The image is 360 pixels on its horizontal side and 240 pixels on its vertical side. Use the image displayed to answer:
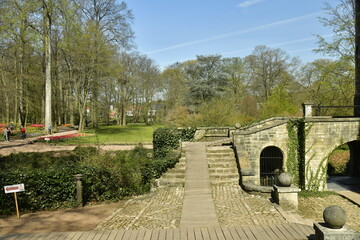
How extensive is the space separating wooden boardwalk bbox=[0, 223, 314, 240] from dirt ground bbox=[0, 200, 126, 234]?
49cm

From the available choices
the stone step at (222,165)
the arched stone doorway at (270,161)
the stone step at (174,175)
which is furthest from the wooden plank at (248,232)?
the arched stone doorway at (270,161)

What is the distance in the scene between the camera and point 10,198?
7590 millimetres

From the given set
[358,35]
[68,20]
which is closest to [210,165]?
[358,35]

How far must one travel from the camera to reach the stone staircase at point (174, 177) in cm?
971

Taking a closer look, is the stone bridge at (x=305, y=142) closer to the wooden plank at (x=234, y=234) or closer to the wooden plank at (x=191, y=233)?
the wooden plank at (x=234, y=234)

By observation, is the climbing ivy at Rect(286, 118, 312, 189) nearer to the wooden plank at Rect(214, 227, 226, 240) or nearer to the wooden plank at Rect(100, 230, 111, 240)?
the wooden plank at Rect(214, 227, 226, 240)

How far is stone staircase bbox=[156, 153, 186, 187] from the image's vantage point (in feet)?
31.9

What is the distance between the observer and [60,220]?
266 inches

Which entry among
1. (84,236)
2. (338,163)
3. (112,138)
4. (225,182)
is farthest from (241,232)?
(112,138)

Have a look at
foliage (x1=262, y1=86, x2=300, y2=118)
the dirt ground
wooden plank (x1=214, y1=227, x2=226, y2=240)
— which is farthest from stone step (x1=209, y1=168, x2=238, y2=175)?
foliage (x1=262, y1=86, x2=300, y2=118)

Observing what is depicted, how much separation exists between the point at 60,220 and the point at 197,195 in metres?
4.01

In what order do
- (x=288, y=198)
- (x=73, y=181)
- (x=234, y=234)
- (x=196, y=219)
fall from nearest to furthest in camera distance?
1. (x=234, y=234)
2. (x=196, y=219)
3. (x=288, y=198)
4. (x=73, y=181)

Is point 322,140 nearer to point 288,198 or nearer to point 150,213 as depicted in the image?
point 288,198

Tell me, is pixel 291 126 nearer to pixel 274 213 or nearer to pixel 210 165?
pixel 210 165
